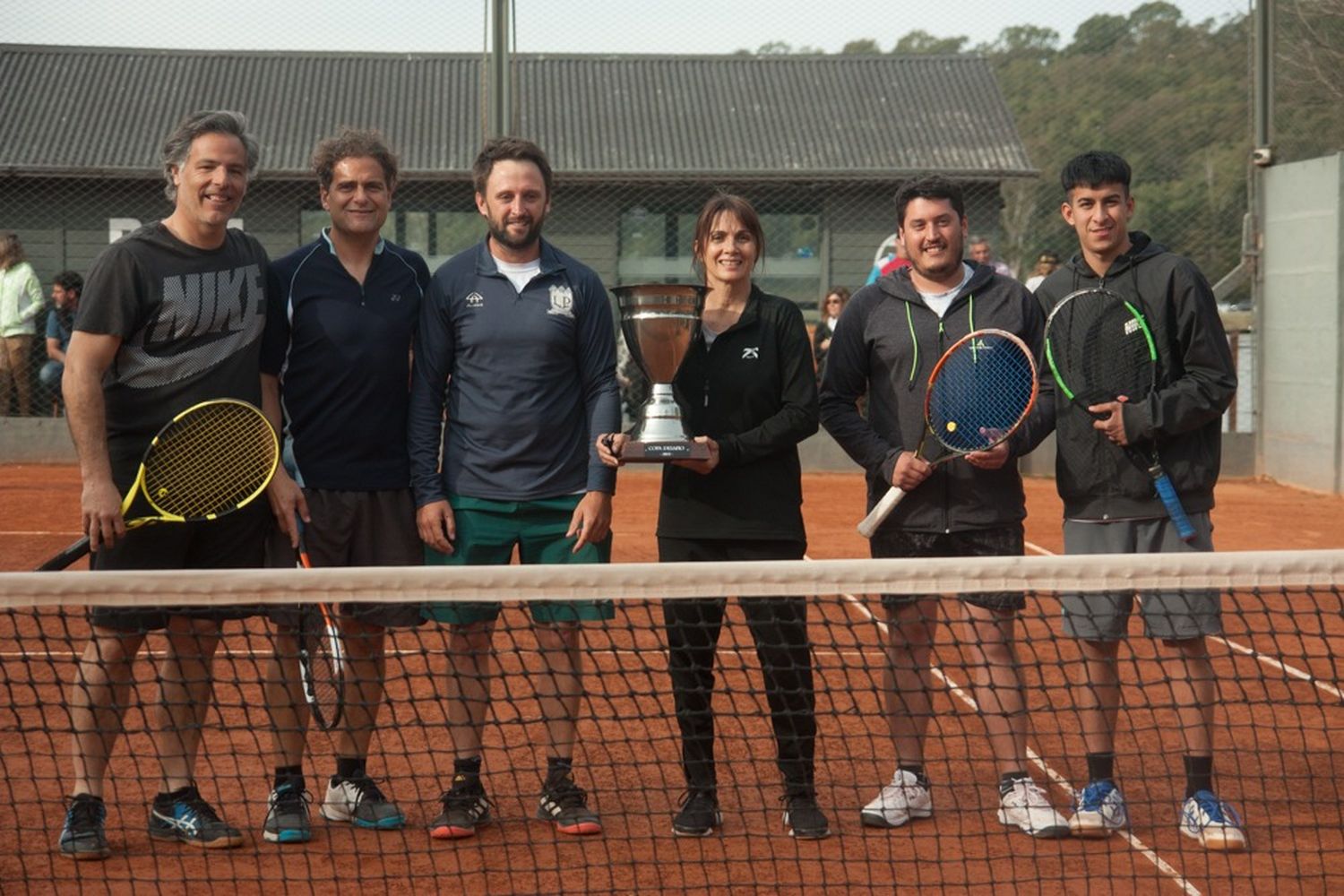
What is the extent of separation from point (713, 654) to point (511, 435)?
843 mm

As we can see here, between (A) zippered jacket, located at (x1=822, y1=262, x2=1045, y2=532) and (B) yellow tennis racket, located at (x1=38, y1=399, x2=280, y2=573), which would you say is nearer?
(B) yellow tennis racket, located at (x1=38, y1=399, x2=280, y2=573)

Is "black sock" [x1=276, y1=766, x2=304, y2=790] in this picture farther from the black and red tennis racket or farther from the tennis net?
the black and red tennis racket

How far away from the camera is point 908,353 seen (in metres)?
4.70

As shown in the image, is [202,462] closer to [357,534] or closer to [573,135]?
[357,534]

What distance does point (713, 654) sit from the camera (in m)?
4.66

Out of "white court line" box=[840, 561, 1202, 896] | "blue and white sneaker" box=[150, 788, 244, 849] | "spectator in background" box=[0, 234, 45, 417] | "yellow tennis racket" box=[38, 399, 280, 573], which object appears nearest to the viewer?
"white court line" box=[840, 561, 1202, 896]

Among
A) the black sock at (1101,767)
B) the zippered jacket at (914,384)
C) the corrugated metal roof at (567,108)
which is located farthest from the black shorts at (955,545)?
the corrugated metal roof at (567,108)

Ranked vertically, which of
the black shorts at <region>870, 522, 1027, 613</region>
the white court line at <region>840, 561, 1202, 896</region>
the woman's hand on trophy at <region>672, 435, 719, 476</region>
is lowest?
the white court line at <region>840, 561, 1202, 896</region>

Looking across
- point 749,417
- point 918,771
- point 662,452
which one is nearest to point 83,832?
point 662,452

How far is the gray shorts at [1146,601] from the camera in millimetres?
4465

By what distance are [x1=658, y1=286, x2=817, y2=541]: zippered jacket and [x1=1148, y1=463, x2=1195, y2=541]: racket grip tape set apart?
95 centimetres

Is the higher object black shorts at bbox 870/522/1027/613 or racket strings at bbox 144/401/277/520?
racket strings at bbox 144/401/277/520

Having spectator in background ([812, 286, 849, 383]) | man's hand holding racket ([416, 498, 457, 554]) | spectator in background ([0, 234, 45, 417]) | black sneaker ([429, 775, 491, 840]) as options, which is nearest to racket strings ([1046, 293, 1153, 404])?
man's hand holding racket ([416, 498, 457, 554])

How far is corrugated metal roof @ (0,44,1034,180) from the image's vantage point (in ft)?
55.3
